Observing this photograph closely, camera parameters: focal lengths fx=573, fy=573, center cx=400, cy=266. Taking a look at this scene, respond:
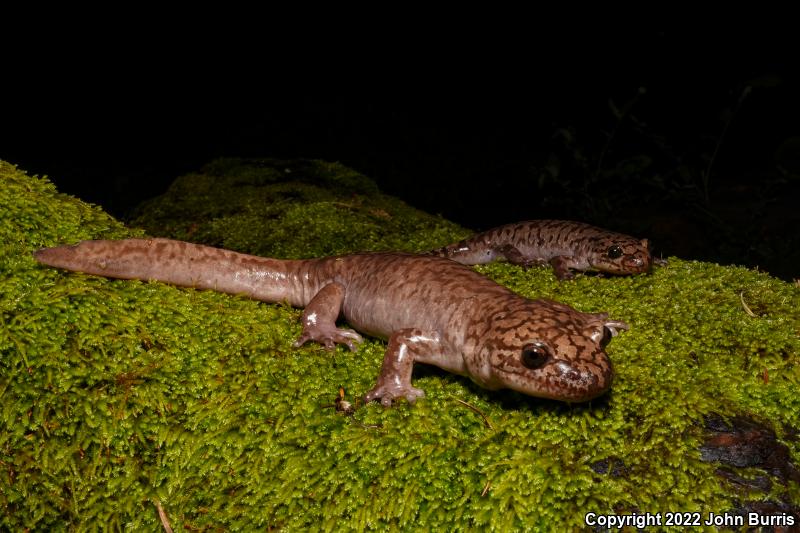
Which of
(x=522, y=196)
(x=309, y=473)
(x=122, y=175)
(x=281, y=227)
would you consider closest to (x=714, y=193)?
(x=522, y=196)

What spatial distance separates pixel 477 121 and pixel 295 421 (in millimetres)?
14107

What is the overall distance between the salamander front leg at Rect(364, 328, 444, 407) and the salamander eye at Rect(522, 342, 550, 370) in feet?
1.97

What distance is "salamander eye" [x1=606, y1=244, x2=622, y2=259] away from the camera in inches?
195

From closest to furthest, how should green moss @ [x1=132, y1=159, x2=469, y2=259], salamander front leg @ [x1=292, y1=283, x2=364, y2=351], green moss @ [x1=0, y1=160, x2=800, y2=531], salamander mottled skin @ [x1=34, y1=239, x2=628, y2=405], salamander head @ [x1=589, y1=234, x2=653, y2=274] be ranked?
green moss @ [x1=0, y1=160, x2=800, y2=531] → salamander mottled skin @ [x1=34, y1=239, x2=628, y2=405] → salamander front leg @ [x1=292, y1=283, x2=364, y2=351] → salamander head @ [x1=589, y1=234, x2=653, y2=274] → green moss @ [x1=132, y1=159, x2=469, y2=259]

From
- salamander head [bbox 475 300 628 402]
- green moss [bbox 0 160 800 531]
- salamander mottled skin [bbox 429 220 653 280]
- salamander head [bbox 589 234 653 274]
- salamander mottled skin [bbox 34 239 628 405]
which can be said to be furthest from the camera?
salamander mottled skin [bbox 429 220 653 280]

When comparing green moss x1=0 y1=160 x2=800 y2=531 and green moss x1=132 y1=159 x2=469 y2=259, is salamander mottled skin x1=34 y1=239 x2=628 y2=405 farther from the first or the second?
green moss x1=132 y1=159 x2=469 y2=259

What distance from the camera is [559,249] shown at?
232 inches

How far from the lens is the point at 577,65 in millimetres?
14289

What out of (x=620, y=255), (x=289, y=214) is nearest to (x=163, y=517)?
(x=620, y=255)

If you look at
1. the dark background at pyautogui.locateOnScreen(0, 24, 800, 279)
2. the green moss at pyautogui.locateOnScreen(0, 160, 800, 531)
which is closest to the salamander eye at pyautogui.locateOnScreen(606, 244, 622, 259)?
the green moss at pyautogui.locateOnScreen(0, 160, 800, 531)

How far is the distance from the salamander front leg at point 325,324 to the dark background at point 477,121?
7.02 meters

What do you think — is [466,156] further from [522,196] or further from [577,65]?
[577,65]

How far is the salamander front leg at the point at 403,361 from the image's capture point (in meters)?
3.00

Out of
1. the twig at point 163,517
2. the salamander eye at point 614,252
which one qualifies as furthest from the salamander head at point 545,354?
the salamander eye at point 614,252
